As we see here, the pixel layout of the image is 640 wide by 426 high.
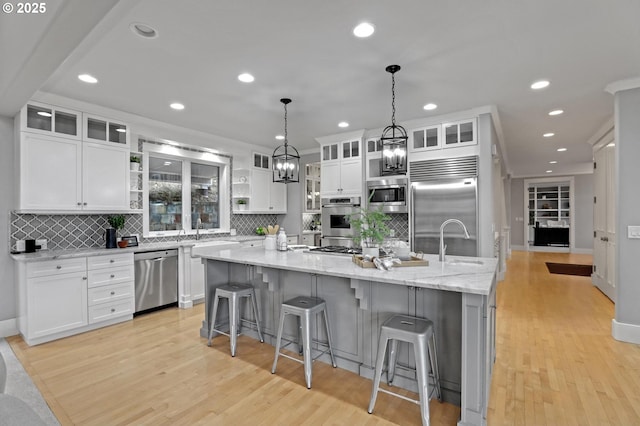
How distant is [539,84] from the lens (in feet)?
11.0

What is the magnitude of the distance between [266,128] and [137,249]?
253 cm

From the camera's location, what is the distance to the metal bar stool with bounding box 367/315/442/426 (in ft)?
6.35

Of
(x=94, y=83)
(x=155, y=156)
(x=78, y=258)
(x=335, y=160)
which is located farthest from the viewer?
(x=335, y=160)

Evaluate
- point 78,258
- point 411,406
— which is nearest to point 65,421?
point 78,258

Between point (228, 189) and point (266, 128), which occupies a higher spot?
point (266, 128)

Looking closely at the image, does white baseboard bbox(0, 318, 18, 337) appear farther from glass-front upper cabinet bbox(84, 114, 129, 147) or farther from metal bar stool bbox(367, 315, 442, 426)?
metal bar stool bbox(367, 315, 442, 426)

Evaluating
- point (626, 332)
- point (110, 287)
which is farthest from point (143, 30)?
point (626, 332)

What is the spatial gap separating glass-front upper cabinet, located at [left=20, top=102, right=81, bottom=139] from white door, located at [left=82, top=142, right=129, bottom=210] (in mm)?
235

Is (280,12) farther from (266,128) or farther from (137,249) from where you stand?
(137,249)

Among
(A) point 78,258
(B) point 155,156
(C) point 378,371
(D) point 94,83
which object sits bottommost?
(C) point 378,371

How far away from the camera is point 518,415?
2.14 m

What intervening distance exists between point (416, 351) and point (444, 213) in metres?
2.86

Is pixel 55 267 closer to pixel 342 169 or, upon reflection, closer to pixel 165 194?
pixel 165 194

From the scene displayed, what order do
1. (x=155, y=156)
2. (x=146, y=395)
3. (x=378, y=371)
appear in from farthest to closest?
(x=155, y=156) < (x=146, y=395) < (x=378, y=371)
